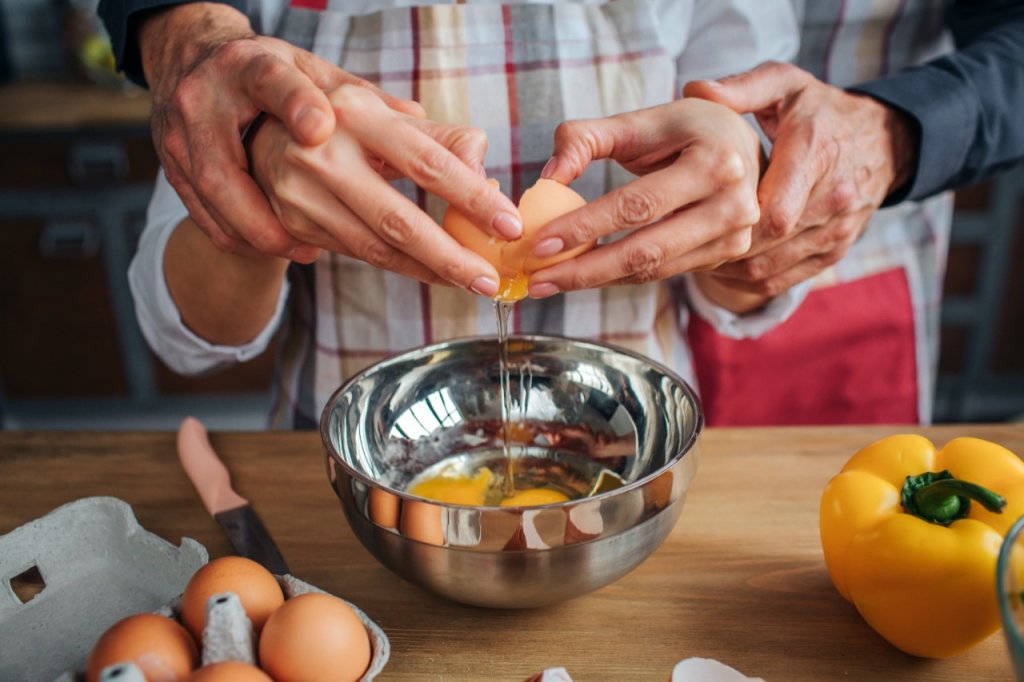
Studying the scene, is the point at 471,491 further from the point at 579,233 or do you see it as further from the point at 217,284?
the point at 217,284

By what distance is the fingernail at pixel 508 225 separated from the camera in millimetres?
729

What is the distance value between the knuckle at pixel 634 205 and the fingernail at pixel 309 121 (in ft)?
0.84

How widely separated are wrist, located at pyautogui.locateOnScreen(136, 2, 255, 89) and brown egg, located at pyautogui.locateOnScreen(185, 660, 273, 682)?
597 mm

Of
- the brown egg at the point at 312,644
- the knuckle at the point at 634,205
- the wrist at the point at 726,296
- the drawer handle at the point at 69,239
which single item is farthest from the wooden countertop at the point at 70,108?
the brown egg at the point at 312,644

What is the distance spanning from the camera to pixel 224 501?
2.89 feet

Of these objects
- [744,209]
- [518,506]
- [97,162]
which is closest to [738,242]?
[744,209]

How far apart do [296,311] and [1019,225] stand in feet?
7.03

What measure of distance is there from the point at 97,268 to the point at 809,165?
2.17 m

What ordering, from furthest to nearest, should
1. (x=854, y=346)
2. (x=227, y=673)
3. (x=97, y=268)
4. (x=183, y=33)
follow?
(x=97, y=268)
(x=854, y=346)
(x=183, y=33)
(x=227, y=673)

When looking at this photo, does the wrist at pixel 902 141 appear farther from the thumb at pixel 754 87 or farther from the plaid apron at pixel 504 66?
the plaid apron at pixel 504 66

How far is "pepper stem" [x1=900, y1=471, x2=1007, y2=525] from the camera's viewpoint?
650mm

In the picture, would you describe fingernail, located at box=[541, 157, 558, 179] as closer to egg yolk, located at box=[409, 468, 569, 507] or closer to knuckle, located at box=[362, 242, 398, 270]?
knuckle, located at box=[362, 242, 398, 270]

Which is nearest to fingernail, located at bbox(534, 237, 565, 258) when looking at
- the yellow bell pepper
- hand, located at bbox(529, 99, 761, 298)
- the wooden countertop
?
hand, located at bbox(529, 99, 761, 298)

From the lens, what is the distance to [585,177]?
1134 mm
